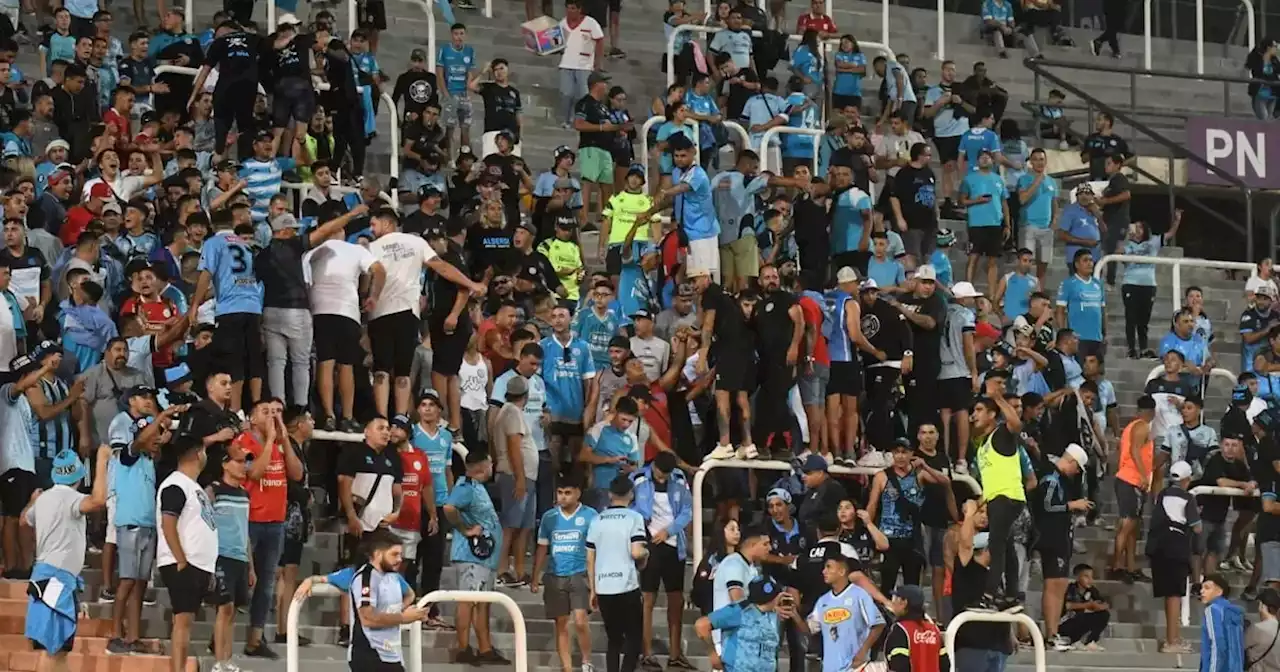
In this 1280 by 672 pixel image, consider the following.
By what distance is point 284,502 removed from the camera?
19.2 metres

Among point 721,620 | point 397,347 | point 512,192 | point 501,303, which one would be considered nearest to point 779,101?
point 512,192

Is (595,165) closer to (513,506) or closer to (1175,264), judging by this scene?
(1175,264)

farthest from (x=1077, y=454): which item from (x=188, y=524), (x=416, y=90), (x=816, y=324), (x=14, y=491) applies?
(x=14, y=491)

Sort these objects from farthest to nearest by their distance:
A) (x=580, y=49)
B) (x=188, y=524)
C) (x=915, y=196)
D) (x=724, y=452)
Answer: (x=580, y=49)
(x=915, y=196)
(x=724, y=452)
(x=188, y=524)

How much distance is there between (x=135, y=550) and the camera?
1864 centimetres

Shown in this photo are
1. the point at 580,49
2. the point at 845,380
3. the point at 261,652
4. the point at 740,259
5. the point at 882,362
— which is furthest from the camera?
the point at 580,49

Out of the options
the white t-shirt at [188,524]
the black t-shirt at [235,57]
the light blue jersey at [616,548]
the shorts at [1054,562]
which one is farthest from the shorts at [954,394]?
the white t-shirt at [188,524]

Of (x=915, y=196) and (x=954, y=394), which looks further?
(x=915, y=196)

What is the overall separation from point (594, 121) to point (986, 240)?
4.13 meters

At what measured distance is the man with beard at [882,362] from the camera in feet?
77.2

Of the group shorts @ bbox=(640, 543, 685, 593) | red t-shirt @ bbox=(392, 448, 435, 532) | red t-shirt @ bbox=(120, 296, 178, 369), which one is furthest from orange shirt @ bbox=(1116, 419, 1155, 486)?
red t-shirt @ bbox=(120, 296, 178, 369)

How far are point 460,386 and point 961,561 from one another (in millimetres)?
4133

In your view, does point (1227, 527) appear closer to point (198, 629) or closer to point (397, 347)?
point (397, 347)

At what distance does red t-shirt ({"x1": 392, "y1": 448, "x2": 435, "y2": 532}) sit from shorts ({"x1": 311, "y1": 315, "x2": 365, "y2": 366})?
1272 millimetres
